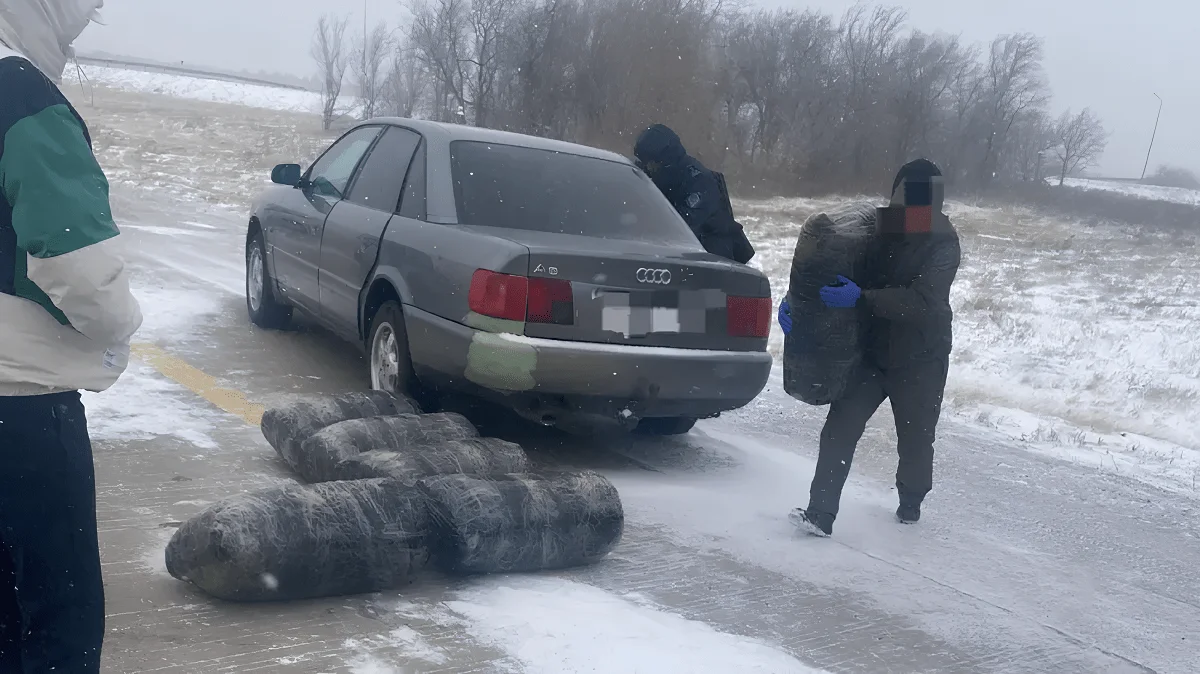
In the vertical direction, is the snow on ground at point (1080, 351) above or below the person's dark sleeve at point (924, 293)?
below

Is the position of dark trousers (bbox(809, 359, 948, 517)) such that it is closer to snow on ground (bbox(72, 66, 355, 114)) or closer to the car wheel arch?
the car wheel arch

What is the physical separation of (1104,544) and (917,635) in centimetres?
180

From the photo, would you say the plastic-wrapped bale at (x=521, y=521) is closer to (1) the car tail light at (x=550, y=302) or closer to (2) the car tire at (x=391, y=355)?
(1) the car tail light at (x=550, y=302)

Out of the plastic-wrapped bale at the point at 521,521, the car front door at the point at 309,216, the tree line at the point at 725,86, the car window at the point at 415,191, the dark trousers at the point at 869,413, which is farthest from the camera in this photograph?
the tree line at the point at 725,86

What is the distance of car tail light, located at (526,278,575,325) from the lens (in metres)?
4.92

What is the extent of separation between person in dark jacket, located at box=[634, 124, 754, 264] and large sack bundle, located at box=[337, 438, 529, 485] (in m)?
3.05

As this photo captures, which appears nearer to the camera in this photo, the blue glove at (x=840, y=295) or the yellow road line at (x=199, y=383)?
the blue glove at (x=840, y=295)

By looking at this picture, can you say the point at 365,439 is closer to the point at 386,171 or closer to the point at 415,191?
the point at 415,191

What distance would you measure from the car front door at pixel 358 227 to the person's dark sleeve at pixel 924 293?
273 centimetres

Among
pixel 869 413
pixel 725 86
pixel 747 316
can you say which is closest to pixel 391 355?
pixel 747 316

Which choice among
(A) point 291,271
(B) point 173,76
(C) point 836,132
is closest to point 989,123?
(C) point 836,132

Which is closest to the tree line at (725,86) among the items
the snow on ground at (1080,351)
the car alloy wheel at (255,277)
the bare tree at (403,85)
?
the bare tree at (403,85)

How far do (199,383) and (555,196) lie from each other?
231 centimetres

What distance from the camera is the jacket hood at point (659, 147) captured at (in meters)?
7.17
